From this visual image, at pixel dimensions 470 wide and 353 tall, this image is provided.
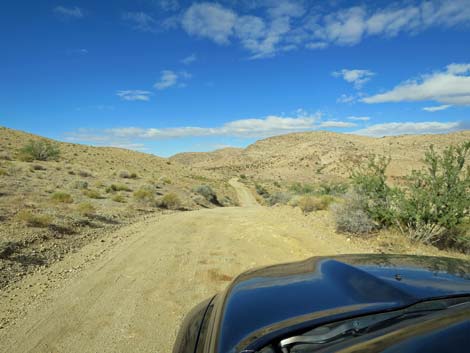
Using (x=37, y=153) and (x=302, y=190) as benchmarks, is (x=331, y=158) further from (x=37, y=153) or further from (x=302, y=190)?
(x=37, y=153)

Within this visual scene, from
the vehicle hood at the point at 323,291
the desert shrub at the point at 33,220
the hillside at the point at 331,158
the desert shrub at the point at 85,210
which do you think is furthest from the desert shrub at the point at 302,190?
the vehicle hood at the point at 323,291

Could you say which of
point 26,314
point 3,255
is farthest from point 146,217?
point 26,314

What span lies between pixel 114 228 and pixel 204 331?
9801 millimetres

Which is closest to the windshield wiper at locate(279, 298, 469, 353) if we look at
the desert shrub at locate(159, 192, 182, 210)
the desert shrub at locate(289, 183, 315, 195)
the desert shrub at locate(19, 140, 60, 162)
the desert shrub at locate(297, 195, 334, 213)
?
the desert shrub at locate(297, 195, 334, 213)

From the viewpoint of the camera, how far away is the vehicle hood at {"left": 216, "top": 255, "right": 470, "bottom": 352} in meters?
1.85

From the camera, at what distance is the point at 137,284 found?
5.84m

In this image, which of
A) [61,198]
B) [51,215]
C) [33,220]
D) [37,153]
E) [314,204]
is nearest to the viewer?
[33,220]

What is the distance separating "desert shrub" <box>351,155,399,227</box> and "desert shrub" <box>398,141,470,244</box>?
0.57 metres

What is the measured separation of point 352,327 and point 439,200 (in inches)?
377

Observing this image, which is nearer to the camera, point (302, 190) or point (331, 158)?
point (302, 190)

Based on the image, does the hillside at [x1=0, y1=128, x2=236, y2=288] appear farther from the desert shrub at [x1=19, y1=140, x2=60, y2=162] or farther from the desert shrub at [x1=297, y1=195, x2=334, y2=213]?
the desert shrub at [x1=19, y1=140, x2=60, y2=162]

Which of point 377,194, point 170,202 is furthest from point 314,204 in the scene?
point 170,202

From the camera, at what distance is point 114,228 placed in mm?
11031

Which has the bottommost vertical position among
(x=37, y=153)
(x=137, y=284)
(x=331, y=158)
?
(x=137, y=284)
